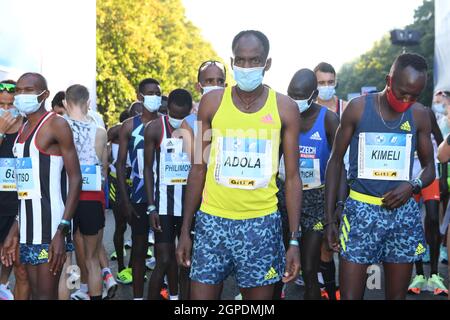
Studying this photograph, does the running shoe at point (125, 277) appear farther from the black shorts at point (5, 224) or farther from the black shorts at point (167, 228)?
the black shorts at point (5, 224)

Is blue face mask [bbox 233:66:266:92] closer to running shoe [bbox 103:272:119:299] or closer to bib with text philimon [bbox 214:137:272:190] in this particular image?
bib with text philimon [bbox 214:137:272:190]

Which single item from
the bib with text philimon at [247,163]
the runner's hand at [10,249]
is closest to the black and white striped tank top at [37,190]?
the runner's hand at [10,249]

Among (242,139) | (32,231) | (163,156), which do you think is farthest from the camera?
(163,156)

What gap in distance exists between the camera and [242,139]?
11.9 feet

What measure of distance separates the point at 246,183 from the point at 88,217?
8.77 feet

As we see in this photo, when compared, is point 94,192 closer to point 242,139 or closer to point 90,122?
point 90,122

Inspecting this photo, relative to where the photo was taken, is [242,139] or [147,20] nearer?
[242,139]

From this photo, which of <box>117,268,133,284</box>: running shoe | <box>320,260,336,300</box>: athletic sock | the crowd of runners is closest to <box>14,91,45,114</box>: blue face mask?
the crowd of runners

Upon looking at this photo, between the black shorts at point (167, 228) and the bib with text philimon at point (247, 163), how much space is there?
188cm

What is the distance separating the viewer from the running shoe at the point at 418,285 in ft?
21.9

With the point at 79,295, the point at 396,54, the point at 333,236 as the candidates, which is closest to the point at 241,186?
the point at 333,236

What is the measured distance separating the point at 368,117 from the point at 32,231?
2.41 meters

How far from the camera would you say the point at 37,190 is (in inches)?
170
